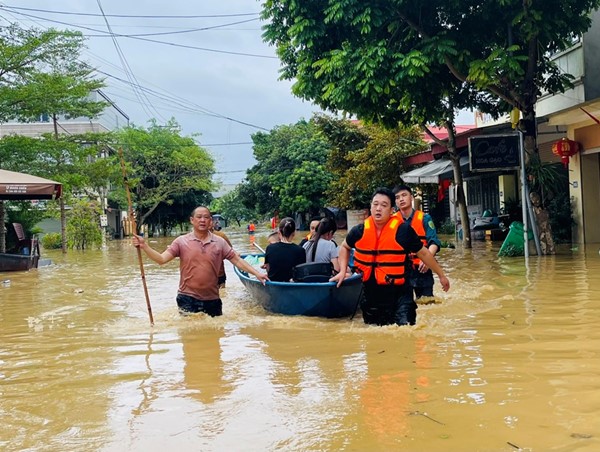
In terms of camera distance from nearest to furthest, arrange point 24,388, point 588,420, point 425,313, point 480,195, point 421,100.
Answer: point 588,420 → point 24,388 → point 425,313 → point 421,100 → point 480,195

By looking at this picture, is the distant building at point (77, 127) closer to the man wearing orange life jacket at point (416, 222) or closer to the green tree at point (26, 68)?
the green tree at point (26, 68)

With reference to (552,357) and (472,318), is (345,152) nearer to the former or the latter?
(472,318)

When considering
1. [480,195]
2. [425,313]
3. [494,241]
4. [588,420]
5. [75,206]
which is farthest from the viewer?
[75,206]

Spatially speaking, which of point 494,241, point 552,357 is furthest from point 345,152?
point 552,357

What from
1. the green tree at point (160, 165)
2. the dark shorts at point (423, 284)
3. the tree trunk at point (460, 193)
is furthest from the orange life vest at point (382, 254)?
the green tree at point (160, 165)

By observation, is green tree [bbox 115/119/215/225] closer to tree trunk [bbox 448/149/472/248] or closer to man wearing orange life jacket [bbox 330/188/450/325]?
tree trunk [bbox 448/149/472/248]

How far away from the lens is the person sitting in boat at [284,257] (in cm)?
862

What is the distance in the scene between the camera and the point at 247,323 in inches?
323

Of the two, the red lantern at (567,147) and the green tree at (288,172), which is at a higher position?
the green tree at (288,172)

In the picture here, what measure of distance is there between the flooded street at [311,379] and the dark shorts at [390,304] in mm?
111

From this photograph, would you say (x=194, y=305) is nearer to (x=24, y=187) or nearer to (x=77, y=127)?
(x=24, y=187)

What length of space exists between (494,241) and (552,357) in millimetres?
15950

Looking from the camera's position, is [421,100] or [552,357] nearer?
[552,357]

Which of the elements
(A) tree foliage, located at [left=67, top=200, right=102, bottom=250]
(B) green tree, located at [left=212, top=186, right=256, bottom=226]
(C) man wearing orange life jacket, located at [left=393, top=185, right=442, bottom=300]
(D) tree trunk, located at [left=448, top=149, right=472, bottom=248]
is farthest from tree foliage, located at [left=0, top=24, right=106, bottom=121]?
(B) green tree, located at [left=212, top=186, right=256, bottom=226]
